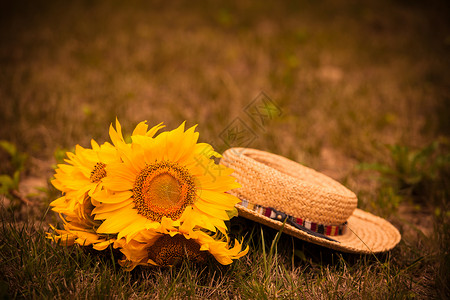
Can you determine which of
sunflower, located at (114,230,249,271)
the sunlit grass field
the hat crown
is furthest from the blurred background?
sunflower, located at (114,230,249,271)

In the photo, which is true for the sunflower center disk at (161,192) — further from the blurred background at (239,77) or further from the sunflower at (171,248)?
the blurred background at (239,77)

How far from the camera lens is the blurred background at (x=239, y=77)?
11.0 ft

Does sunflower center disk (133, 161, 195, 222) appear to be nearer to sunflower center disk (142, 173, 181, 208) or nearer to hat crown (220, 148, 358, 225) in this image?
Result: sunflower center disk (142, 173, 181, 208)

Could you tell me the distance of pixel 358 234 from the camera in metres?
2.02

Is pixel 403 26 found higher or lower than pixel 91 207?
higher

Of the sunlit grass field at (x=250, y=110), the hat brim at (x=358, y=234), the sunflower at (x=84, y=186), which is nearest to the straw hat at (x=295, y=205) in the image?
the hat brim at (x=358, y=234)

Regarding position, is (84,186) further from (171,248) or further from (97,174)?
(171,248)

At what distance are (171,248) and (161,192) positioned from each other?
23cm

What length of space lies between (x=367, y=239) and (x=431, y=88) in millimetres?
3610

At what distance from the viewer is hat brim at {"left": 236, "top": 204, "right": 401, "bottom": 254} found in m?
1.66

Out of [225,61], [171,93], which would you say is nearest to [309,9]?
[225,61]

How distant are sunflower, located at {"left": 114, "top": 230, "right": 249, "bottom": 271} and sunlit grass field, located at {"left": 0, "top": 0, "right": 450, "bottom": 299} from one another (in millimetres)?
88

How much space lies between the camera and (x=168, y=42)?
5.45m

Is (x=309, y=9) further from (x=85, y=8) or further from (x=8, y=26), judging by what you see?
(x=8, y=26)
